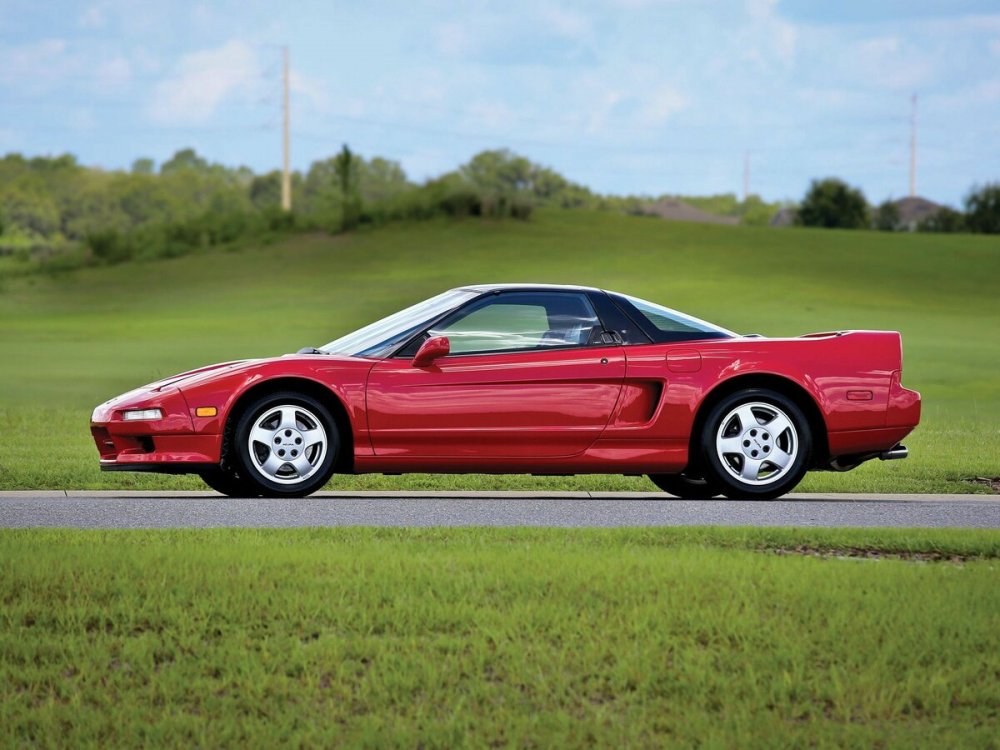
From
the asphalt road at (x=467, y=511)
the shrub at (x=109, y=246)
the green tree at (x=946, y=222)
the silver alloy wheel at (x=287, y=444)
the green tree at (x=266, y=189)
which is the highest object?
the green tree at (x=266, y=189)

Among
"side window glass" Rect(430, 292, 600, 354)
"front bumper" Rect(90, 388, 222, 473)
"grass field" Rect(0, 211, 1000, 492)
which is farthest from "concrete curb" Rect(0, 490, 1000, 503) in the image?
"grass field" Rect(0, 211, 1000, 492)

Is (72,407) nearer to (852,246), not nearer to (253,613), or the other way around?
(253,613)

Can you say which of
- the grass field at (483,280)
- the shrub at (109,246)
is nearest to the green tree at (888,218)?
the grass field at (483,280)

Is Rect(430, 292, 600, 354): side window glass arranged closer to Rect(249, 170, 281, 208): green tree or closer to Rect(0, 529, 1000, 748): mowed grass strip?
Rect(0, 529, 1000, 748): mowed grass strip

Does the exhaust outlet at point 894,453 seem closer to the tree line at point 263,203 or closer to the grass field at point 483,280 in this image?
the grass field at point 483,280

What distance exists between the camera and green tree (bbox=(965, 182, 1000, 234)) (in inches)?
3349

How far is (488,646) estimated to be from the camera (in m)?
5.78

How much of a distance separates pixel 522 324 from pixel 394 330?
2.75ft

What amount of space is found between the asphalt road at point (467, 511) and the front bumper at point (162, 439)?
9.8 inches

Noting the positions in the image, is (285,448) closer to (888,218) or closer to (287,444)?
(287,444)

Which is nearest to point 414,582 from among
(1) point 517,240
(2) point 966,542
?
(2) point 966,542

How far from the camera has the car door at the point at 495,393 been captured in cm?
984

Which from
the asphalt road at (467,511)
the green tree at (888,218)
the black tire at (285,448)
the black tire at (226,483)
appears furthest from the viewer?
the green tree at (888,218)

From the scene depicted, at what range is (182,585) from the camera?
655 centimetres
